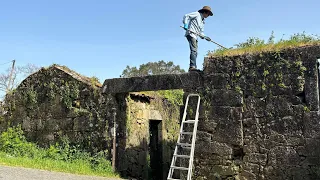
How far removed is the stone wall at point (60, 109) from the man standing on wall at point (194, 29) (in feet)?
7.94

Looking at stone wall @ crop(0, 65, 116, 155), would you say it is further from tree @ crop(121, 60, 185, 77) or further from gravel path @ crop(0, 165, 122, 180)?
tree @ crop(121, 60, 185, 77)

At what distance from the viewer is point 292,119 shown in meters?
6.87

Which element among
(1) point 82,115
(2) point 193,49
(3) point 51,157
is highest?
(2) point 193,49

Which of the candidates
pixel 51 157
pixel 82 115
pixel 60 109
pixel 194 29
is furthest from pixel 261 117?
pixel 60 109

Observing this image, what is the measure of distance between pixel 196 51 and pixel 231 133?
194 cm

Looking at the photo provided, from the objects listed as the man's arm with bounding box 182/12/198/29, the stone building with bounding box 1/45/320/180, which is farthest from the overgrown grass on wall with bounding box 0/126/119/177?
the man's arm with bounding box 182/12/198/29

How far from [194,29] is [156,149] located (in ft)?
16.9

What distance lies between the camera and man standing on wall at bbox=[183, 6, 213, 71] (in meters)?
7.86

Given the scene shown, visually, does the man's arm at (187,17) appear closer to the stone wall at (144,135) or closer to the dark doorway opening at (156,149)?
the stone wall at (144,135)

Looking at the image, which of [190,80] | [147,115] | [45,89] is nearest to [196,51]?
[190,80]

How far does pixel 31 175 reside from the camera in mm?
7117

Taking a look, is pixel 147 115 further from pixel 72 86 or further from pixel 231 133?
pixel 231 133

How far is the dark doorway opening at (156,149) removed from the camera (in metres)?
11.7

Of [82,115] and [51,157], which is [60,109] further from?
[51,157]
